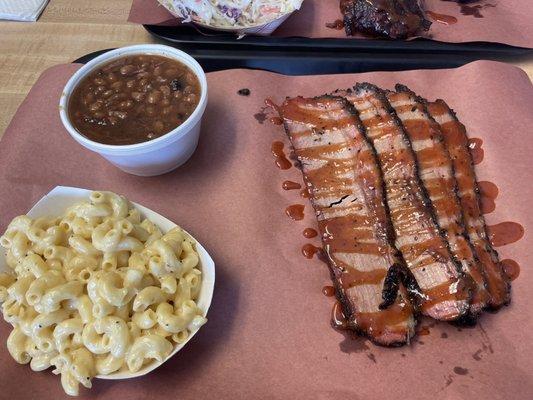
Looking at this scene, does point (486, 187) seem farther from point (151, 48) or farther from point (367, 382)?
point (151, 48)

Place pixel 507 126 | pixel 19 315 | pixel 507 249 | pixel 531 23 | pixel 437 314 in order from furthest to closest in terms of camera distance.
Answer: pixel 531 23 → pixel 507 126 → pixel 507 249 → pixel 437 314 → pixel 19 315

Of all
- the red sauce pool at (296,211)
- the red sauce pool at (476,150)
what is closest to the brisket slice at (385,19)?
the red sauce pool at (476,150)

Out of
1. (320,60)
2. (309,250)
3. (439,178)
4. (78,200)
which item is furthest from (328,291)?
(320,60)

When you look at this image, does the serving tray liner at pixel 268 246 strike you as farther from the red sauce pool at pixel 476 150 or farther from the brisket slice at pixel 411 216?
the brisket slice at pixel 411 216

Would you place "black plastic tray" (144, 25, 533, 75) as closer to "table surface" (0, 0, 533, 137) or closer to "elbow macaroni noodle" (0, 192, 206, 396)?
"table surface" (0, 0, 533, 137)

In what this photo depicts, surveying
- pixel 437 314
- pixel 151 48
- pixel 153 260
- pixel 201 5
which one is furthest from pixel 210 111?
pixel 437 314

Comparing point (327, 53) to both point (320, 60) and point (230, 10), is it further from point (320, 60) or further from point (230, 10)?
point (230, 10)

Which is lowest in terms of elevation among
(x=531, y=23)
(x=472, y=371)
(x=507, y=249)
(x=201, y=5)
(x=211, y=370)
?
(x=211, y=370)
